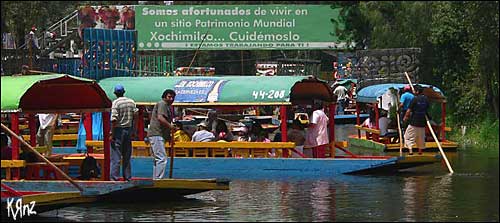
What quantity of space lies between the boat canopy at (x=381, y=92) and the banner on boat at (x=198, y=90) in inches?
219

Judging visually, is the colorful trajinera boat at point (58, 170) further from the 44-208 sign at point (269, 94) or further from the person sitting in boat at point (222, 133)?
the person sitting in boat at point (222, 133)

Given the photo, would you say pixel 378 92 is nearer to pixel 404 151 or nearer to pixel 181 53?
pixel 404 151

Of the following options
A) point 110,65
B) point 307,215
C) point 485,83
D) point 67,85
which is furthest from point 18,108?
point 485,83

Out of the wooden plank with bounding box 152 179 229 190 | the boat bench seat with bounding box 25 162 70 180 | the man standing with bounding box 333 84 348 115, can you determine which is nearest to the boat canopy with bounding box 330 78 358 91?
the man standing with bounding box 333 84 348 115

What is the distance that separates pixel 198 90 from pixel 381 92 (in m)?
5.93

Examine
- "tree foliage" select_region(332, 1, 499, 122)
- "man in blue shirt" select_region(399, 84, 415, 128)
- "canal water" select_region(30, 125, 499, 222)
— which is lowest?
"canal water" select_region(30, 125, 499, 222)

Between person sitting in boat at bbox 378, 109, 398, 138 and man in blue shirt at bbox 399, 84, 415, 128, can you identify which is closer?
man in blue shirt at bbox 399, 84, 415, 128

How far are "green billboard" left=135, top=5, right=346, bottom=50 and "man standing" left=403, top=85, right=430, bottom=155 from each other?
1571cm

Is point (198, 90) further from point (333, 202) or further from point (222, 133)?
point (333, 202)

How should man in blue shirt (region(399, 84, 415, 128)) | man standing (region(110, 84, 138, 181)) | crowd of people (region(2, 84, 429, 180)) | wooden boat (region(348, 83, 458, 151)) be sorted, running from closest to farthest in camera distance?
man standing (region(110, 84, 138, 181)) < crowd of people (region(2, 84, 429, 180)) < man in blue shirt (region(399, 84, 415, 128)) < wooden boat (region(348, 83, 458, 151))

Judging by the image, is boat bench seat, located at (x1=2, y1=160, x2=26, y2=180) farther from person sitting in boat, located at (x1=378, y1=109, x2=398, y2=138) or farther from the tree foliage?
the tree foliage

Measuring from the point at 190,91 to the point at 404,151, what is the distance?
5.36 metres

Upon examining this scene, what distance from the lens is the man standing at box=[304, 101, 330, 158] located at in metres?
21.8

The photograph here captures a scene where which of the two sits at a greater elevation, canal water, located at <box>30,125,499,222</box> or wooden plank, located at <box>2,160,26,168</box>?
wooden plank, located at <box>2,160,26,168</box>
